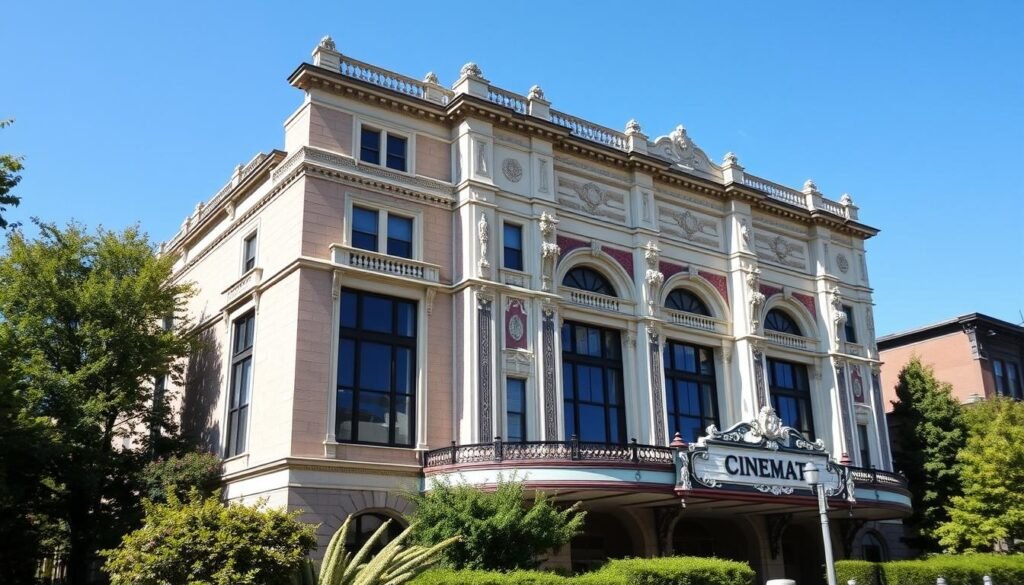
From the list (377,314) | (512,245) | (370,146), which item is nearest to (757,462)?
(512,245)

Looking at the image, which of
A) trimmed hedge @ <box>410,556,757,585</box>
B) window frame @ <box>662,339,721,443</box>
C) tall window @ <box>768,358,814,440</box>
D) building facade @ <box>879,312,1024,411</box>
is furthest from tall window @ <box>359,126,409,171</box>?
building facade @ <box>879,312,1024,411</box>

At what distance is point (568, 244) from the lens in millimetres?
38000

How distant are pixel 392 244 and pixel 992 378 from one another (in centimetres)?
4012

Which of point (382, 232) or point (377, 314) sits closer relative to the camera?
point (377, 314)

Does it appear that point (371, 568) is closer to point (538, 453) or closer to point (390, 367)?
point (538, 453)

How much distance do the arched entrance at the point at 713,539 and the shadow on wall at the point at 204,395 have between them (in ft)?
62.3

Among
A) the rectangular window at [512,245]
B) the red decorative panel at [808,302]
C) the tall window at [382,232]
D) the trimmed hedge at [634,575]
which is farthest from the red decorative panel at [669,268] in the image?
the trimmed hedge at [634,575]

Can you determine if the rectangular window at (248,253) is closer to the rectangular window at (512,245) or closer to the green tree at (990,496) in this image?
the rectangular window at (512,245)

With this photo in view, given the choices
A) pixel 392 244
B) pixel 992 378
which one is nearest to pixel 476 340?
pixel 392 244

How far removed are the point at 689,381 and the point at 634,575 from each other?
1458 cm

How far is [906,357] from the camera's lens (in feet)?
201

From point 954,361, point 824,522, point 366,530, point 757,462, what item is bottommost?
point 824,522

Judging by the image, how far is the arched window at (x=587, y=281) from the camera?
3834cm

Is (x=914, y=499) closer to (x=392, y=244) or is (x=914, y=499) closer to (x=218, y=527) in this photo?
(x=392, y=244)
